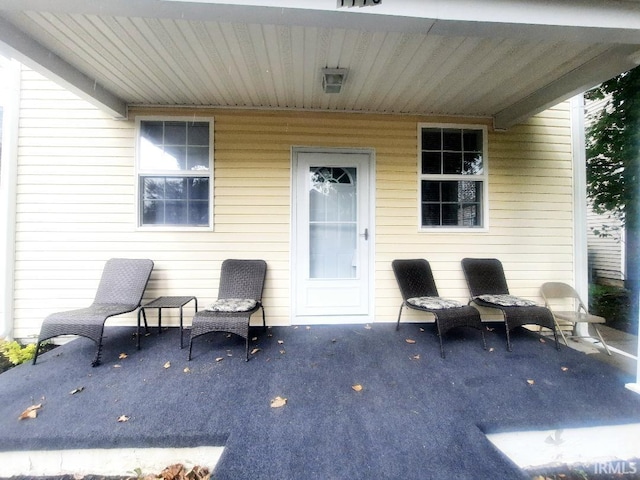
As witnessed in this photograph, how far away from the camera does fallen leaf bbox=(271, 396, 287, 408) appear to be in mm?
1847

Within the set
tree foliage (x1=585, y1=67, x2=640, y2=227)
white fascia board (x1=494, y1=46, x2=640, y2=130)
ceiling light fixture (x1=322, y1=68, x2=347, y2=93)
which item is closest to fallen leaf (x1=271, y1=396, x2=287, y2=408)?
ceiling light fixture (x1=322, y1=68, x2=347, y2=93)

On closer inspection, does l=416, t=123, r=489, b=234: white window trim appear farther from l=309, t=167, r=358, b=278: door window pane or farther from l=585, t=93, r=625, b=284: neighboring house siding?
l=585, t=93, r=625, b=284: neighboring house siding

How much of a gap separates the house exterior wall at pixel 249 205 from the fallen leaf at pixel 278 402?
153 centimetres

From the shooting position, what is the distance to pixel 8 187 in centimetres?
314

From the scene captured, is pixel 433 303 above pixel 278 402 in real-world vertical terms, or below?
above

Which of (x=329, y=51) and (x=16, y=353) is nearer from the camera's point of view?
(x=329, y=51)

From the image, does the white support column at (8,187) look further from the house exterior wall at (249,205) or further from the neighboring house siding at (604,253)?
the neighboring house siding at (604,253)

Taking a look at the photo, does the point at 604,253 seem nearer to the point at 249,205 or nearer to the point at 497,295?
the point at 497,295

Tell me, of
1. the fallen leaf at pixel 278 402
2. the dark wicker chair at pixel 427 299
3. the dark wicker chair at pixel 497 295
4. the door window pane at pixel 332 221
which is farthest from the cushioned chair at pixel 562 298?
the fallen leaf at pixel 278 402

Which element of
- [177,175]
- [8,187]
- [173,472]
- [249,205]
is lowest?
[173,472]

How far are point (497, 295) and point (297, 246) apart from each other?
8.31 ft

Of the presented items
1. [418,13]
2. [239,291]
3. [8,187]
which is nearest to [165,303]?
[239,291]

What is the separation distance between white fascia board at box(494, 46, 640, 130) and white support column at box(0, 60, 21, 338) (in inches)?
233

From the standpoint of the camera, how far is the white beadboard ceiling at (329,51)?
1.64m
